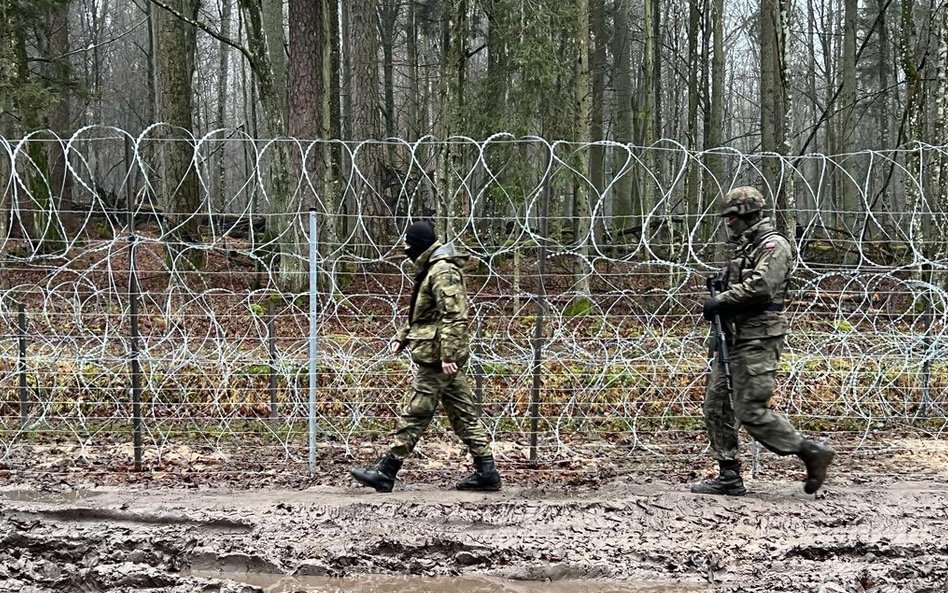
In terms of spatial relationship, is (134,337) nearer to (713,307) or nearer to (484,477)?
(484,477)

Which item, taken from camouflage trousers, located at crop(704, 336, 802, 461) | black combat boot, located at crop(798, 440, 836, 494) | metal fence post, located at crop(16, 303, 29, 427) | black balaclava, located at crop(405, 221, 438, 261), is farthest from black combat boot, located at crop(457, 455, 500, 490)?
metal fence post, located at crop(16, 303, 29, 427)

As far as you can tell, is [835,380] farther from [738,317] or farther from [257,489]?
[257,489]

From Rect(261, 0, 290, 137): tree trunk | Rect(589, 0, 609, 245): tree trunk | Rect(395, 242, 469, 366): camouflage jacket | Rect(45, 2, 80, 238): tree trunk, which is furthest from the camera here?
Rect(589, 0, 609, 245): tree trunk

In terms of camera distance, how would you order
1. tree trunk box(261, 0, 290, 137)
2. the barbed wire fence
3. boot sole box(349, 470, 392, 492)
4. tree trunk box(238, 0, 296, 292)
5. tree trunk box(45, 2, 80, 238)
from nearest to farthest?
boot sole box(349, 470, 392, 492), the barbed wire fence, tree trunk box(238, 0, 296, 292), tree trunk box(261, 0, 290, 137), tree trunk box(45, 2, 80, 238)

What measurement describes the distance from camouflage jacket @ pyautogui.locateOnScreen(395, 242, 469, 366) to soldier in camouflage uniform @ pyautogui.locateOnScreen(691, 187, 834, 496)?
1.64 metres

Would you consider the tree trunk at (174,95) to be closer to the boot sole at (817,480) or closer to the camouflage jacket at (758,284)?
the camouflage jacket at (758,284)

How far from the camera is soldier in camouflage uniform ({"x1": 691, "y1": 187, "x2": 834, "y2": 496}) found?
511cm

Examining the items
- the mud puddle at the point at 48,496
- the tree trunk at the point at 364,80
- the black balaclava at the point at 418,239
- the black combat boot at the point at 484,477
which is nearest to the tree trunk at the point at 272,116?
the tree trunk at the point at 364,80

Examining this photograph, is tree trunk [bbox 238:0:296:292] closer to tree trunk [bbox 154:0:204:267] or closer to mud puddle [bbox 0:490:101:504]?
tree trunk [bbox 154:0:204:267]

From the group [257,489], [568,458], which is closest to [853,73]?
[568,458]

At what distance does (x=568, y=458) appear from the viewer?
647 centimetres

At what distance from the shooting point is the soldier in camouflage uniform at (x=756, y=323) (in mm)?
5105

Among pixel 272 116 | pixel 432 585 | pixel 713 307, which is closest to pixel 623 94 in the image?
pixel 272 116

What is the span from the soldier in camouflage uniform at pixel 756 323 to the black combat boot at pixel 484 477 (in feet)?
4.67
